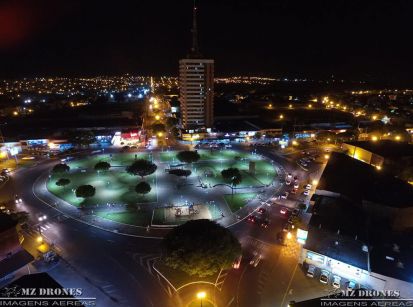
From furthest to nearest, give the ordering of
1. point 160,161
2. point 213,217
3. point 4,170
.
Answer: point 160,161 → point 4,170 → point 213,217

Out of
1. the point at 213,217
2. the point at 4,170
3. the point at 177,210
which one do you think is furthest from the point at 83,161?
the point at 213,217

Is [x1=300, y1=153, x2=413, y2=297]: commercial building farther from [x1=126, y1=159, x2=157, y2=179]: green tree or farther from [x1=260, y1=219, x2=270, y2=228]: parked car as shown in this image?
[x1=126, y1=159, x2=157, y2=179]: green tree

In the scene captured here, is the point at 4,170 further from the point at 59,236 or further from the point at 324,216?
the point at 324,216

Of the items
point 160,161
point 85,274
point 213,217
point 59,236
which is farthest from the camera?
point 160,161

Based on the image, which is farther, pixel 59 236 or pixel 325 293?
pixel 59 236

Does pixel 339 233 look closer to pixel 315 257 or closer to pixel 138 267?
pixel 315 257
